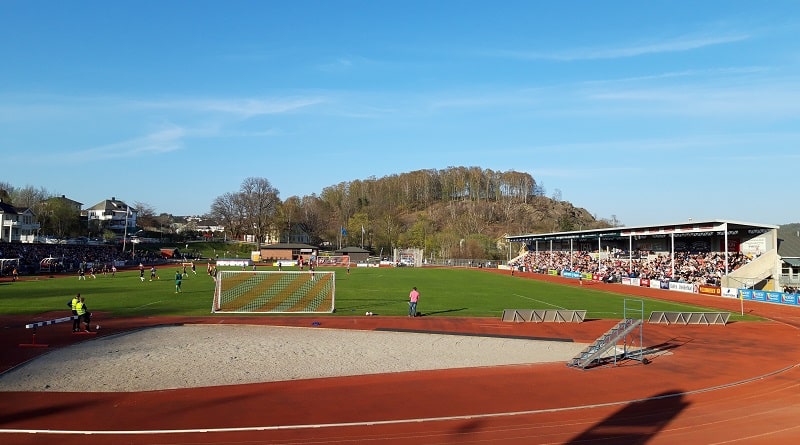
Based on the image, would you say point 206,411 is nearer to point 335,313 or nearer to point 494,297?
point 335,313

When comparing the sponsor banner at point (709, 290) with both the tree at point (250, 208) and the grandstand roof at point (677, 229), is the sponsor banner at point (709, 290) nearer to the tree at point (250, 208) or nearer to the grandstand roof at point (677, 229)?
the grandstand roof at point (677, 229)

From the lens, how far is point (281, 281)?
46.1 meters

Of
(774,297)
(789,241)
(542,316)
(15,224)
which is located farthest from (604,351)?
(15,224)

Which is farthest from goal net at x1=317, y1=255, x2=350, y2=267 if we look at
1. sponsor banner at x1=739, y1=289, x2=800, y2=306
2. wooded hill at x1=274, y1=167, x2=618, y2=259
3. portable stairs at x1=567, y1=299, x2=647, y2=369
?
portable stairs at x1=567, y1=299, x2=647, y2=369

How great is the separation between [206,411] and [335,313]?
1729 centimetres

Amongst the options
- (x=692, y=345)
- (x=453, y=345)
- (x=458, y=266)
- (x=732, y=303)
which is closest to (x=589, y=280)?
(x=732, y=303)

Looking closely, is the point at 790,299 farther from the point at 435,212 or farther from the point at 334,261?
the point at 435,212

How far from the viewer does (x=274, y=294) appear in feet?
126

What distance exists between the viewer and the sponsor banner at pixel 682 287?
51944 millimetres

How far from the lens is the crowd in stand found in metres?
54.2

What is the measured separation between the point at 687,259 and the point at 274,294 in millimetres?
46114

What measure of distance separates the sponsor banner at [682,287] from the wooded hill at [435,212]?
188 ft

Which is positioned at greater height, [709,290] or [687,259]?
[687,259]

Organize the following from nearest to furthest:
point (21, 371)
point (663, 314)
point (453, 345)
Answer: point (21, 371) < point (453, 345) < point (663, 314)
